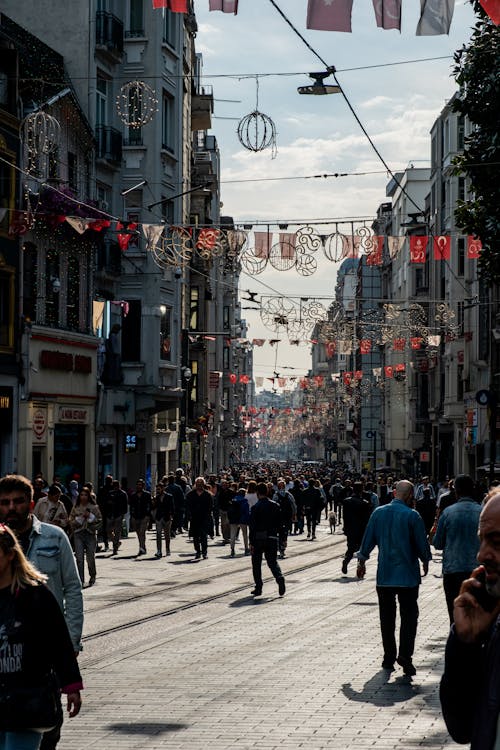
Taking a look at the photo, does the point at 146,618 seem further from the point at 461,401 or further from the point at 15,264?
the point at 461,401

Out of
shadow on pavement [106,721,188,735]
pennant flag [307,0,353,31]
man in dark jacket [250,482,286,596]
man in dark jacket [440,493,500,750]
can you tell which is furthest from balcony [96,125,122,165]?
man in dark jacket [440,493,500,750]

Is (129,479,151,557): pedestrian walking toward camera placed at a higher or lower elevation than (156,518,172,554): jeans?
higher

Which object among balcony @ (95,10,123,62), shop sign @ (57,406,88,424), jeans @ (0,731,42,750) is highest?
balcony @ (95,10,123,62)

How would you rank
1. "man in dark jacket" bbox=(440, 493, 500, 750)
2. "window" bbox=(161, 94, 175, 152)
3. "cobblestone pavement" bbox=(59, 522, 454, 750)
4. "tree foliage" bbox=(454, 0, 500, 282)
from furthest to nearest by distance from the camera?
"window" bbox=(161, 94, 175, 152) → "tree foliage" bbox=(454, 0, 500, 282) → "cobblestone pavement" bbox=(59, 522, 454, 750) → "man in dark jacket" bbox=(440, 493, 500, 750)

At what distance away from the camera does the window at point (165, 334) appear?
4925 centimetres

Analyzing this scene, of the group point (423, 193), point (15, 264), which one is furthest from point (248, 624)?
point (423, 193)

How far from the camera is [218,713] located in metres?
10.5

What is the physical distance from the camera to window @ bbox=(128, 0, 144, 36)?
158 ft

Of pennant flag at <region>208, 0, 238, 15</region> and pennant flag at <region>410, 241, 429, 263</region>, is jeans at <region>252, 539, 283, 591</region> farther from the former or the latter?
pennant flag at <region>410, 241, 429, 263</region>

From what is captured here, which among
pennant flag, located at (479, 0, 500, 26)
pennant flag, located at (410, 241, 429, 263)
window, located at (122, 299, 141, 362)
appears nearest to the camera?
pennant flag, located at (479, 0, 500, 26)

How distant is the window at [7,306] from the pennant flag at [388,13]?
20.3 meters

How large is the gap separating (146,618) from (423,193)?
8471cm

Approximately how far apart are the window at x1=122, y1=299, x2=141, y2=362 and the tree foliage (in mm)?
26791

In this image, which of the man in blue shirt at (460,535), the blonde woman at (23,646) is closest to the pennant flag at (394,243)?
the man in blue shirt at (460,535)
